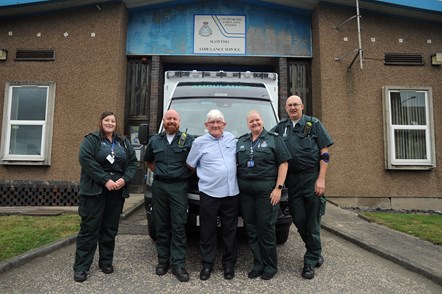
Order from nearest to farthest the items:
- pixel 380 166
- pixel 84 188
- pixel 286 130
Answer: pixel 84 188
pixel 286 130
pixel 380 166

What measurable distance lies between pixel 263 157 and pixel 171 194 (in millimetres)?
1127

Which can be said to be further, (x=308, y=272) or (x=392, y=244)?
(x=392, y=244)

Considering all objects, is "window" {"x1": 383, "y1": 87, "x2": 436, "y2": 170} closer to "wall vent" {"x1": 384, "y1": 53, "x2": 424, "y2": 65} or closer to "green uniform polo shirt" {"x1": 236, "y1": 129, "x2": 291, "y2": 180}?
"wall vent" {"x1": 384, "y1": 53, "x2": 424, "y2": 65}

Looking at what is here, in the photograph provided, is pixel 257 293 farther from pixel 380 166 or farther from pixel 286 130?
pixel 380 166

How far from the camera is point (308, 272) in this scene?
151 inches

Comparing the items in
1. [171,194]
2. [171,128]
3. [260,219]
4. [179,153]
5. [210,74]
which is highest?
[210,74]

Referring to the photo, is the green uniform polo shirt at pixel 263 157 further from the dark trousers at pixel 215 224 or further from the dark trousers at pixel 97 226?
the dark trousers at pixel 97 226

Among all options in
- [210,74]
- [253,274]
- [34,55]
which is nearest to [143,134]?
[210,74]

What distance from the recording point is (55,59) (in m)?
9.73

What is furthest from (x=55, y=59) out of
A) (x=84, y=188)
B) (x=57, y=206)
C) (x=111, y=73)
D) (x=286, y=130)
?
(x=286, y=130)

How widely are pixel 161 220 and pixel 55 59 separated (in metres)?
7.87

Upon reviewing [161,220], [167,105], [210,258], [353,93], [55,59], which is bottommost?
[210,258]

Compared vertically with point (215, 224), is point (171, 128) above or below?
above

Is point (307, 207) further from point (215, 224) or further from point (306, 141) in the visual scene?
point (215, 224)
